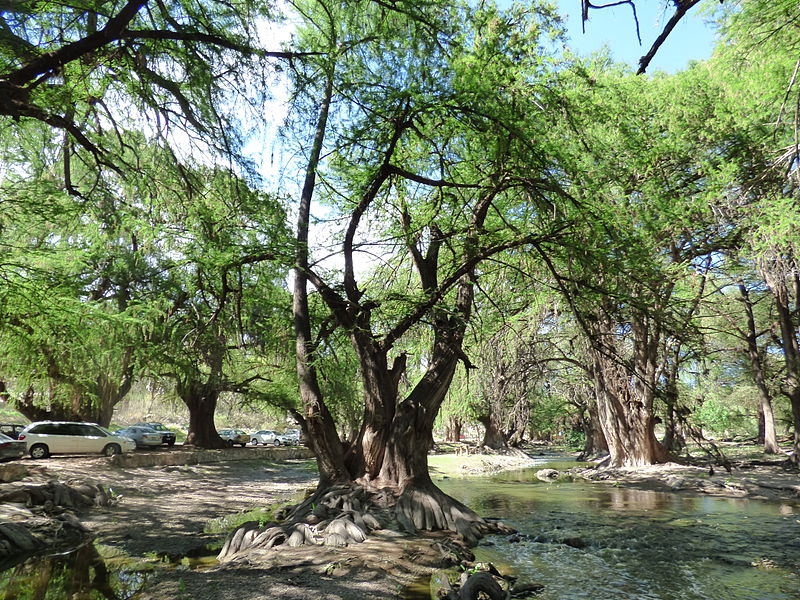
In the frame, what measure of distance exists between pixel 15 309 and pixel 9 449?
28.3 ft

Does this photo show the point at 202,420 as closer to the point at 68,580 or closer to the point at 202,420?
the point at 202,420

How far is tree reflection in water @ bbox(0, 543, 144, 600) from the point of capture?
6055 mm

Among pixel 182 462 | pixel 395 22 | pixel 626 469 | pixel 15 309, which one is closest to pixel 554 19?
Answer: pixel 395 22

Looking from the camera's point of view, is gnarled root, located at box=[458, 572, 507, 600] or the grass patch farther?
the grass patch

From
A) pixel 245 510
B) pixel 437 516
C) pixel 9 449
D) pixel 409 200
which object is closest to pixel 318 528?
pixel 437 516

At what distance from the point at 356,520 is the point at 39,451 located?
15.8 metres

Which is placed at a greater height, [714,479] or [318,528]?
[714,479]

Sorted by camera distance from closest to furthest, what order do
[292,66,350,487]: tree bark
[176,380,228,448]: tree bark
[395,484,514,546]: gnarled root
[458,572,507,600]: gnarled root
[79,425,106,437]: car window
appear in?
1. [458,572,507,600]: gnarled root
2. [395,484,514,546]: gnarled root
3. [292,66,350,487]: tree bark
4. [79,425,106,437]: car window
5. [176,380,228,448]: tree bark

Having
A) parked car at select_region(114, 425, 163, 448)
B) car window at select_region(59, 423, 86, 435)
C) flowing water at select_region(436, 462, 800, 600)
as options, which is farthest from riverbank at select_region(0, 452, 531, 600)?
parked car at select_region(114, 425, 163, 448)

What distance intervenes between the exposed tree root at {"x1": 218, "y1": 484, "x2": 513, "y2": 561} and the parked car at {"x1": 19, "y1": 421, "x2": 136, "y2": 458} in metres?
13.9

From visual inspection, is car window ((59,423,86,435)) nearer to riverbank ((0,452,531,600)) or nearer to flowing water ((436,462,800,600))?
riverbank ((0,452,531,600))

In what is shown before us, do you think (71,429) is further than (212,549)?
Yes

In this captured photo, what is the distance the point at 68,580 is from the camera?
663 cm

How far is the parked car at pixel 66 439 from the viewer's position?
18703mm
